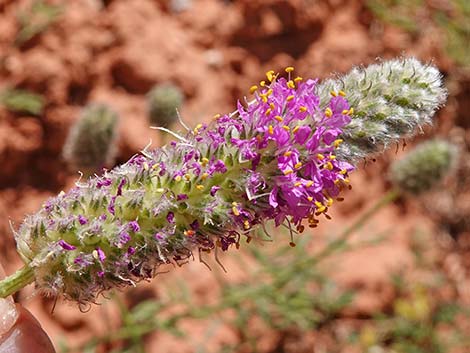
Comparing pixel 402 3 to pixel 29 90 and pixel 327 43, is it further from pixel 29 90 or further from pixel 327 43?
pixel 29 90

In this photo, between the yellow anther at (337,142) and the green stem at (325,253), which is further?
the green stem at (325,253)

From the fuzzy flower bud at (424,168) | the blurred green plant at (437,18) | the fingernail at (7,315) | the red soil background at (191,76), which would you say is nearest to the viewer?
the fingernail at (7,315)

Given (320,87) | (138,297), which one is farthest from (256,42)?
(320,87)

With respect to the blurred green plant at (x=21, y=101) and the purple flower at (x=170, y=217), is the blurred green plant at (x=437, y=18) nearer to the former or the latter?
the blurred green plant at (x=21, y=101)

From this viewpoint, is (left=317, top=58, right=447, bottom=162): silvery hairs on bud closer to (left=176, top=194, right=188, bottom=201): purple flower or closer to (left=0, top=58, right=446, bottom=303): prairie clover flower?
(left=0, top=58, right=446, bottom=303): prairie clover flower

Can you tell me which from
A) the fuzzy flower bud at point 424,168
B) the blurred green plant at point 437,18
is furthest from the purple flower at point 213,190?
the blurred green plant at point 437,18

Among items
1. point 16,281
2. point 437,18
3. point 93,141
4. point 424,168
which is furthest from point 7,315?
point 437,18
